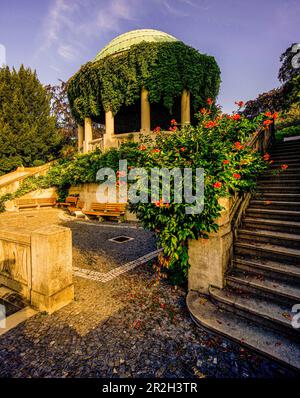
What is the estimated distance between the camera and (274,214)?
4.54m

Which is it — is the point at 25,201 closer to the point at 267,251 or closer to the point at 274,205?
the point at 274,205

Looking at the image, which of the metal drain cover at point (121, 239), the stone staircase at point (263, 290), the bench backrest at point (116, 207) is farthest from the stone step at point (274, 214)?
the bench backrest at point (116, 207)

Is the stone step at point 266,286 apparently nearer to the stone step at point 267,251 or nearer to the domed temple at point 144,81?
the stone step at point 267,251

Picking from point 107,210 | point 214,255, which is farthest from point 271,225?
point 107,210

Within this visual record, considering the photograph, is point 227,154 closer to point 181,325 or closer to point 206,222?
point 206,222

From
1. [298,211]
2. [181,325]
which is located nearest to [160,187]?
[181,325]

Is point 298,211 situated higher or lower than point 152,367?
higher

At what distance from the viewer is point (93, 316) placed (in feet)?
11.1

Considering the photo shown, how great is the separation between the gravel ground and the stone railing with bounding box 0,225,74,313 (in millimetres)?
261

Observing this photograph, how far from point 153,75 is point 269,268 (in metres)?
13.4

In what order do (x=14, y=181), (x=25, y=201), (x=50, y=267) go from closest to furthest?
1. (x=50, y=267)
2. (x=25, y=201)
3. (x=14, y=181)

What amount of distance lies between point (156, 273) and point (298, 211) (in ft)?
10.8

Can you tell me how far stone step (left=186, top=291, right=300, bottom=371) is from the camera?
238 centimetres

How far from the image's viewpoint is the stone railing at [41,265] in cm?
339
